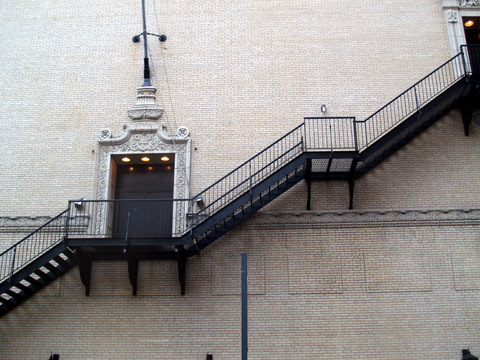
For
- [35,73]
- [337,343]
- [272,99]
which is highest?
[35,73]

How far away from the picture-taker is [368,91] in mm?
15258

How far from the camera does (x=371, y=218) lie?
13.9 meters

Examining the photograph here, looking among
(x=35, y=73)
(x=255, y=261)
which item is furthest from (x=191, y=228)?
(x=35, y=73)

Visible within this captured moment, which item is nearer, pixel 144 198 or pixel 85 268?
pixel 85 268

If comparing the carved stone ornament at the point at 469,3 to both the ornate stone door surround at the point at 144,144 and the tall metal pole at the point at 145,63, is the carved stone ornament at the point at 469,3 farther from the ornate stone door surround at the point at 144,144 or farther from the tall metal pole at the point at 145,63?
the tall metal pole at the point at 145,63

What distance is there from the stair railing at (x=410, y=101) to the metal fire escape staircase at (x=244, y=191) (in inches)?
1.1

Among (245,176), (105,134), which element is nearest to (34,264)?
(105,134)

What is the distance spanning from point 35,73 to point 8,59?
3.71 feet

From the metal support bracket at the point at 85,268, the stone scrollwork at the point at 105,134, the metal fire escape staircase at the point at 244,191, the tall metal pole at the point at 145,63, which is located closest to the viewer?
the metal fire escape staircase at the point at 244,191

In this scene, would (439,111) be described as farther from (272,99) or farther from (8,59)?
(8,59)

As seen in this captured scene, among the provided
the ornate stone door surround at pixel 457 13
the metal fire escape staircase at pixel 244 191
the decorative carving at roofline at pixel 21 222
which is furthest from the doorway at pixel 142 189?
the ornate stone door surround at pixel 457 13

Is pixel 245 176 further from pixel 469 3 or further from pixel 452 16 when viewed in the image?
pixel 469 3

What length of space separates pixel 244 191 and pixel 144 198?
310 cm

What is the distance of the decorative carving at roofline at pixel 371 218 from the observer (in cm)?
1380
